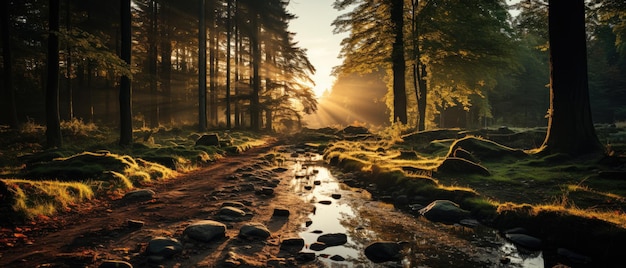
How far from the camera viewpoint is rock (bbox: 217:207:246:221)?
217 inches

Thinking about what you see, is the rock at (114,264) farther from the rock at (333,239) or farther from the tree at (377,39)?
the tree at (377,39)

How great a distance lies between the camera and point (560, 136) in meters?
8.87

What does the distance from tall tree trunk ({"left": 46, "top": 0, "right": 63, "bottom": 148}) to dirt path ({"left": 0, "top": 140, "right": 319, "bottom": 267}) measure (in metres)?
7.99

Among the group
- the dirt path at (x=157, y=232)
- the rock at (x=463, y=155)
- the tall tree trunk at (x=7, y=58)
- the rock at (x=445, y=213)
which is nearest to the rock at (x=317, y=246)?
the dirt path at (x=157, y=232)

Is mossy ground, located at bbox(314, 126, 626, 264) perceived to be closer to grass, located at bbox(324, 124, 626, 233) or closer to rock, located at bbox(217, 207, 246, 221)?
grass, located at bbox(324, 124, 626, 233)

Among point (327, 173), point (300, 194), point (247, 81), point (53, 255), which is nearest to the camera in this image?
point (53, 255)

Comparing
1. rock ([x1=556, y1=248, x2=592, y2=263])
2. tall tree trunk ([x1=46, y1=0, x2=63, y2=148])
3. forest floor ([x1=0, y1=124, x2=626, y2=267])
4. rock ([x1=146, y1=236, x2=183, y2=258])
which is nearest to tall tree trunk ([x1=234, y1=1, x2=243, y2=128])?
tall tree trunk ([x1=46, y1=0, x2=63, y2=148])

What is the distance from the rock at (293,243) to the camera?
433cm

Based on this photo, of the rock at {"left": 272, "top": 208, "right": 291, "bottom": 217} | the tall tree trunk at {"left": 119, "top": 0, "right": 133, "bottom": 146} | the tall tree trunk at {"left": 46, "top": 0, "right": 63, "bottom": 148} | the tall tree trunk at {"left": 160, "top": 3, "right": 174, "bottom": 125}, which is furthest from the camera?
the tall tree trunk at {"left": 160, "top": 3, "right": 174, "bottom": 125}

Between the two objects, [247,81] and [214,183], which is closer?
[214,183]

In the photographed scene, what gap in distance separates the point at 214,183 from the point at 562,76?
996 centimetres

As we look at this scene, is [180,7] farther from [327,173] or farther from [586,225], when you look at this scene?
[586,225]

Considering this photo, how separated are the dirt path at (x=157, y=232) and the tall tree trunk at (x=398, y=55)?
1225 cm

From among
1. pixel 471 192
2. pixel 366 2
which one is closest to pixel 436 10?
pixel 366 2
